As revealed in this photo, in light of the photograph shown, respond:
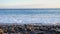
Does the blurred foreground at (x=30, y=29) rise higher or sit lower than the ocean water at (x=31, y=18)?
higher

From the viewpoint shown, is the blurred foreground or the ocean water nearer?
the blurred foreground

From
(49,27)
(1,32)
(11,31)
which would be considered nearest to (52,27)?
(49,27)

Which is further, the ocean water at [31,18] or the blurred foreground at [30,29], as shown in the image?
the ocean water at [31,18]

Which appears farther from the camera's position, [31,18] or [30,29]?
[31,18]

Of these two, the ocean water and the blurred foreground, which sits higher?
the blurred foreground

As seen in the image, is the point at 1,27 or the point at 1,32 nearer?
the point at 1,32

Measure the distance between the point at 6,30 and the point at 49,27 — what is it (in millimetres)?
463

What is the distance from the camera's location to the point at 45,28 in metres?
1.62

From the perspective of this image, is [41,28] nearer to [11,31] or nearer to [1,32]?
[11,31]

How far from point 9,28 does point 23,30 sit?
6.1 inches

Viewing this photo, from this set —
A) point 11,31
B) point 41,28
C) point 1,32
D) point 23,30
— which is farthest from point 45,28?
point 1,32

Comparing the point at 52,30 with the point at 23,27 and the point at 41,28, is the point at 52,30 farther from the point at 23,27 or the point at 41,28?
the point at 23,27

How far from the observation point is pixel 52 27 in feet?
5.41

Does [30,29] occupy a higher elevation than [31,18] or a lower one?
higher
